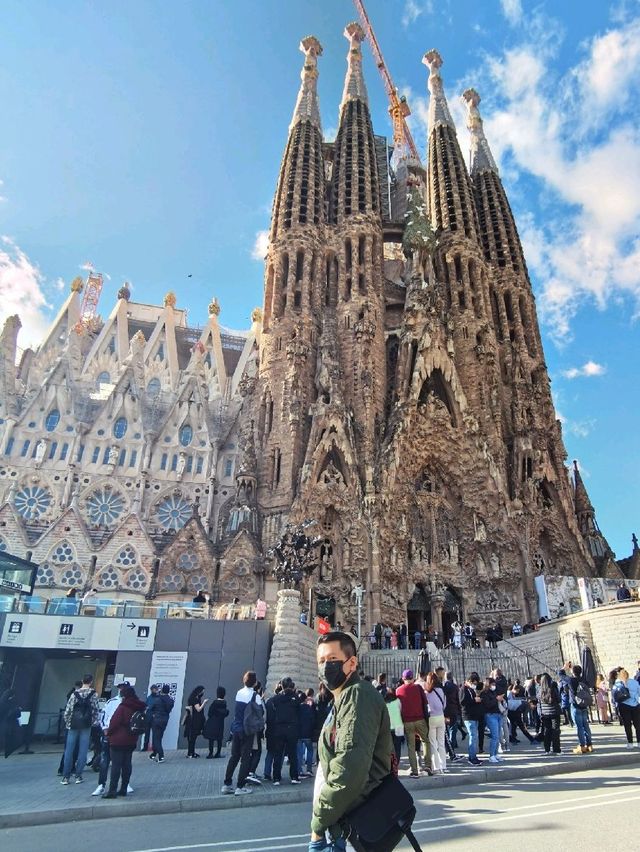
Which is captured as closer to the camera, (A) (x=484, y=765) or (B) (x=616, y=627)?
(A) (x=484, y=765)

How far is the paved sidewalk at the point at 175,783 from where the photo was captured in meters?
6.38

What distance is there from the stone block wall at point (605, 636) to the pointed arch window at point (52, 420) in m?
27.7

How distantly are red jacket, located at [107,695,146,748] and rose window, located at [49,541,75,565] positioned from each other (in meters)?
23.6

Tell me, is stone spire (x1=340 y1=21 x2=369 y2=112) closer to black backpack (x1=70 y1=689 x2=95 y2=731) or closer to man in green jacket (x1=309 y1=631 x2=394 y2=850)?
black backpack (x1=70 y1=689 x2=95 y2=731)

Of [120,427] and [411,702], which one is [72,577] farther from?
[411,702]

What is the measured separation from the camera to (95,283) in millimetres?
64562

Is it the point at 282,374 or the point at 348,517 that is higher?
the point at 282,374

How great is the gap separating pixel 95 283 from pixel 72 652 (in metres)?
57.9

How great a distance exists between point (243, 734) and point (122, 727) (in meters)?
1.43

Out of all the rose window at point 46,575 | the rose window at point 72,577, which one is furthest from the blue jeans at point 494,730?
the rose window at point 46,575

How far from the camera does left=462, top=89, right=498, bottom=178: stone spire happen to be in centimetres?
4712

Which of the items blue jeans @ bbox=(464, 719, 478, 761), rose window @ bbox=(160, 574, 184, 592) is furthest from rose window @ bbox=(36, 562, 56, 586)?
blue jeans @ bbox=(464, 719, 478, 761)

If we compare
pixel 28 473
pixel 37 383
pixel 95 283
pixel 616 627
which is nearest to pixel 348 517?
pixel 616 627

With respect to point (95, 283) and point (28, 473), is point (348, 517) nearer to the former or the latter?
point (28, 473)
